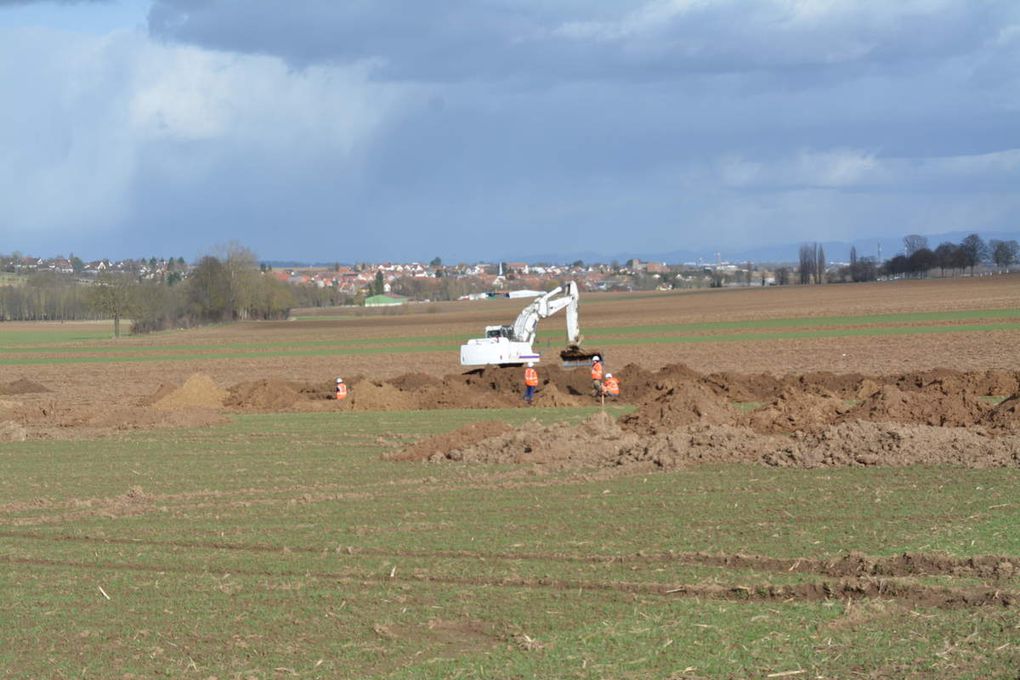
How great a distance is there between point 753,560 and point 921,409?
13.4 metres

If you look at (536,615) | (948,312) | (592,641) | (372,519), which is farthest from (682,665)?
(948,312)

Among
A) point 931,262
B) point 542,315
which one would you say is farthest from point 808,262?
point 542,315

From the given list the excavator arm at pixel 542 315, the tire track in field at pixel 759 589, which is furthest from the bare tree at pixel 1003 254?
the tire track in field at pixel 759 589

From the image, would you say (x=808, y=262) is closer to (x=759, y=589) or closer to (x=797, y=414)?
(x=797, y=414)

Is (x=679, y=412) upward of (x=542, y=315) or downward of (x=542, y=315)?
downward

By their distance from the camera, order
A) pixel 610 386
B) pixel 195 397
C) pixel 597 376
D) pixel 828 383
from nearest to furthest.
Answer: pixel 610 386 → pixel 597 376 → pixel 828 383 → pixel 195 397

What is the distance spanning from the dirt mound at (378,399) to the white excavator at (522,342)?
389 centimetres

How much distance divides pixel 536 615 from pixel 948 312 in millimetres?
69080

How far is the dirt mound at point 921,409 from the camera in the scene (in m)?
24.4

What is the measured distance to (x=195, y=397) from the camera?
37281 mm

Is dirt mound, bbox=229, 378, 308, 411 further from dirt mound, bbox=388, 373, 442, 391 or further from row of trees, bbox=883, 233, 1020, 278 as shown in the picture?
row of trees, bbox=883, 233, 1020, 278

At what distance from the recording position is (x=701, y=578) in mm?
12148

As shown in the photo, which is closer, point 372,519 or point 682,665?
point 682,665

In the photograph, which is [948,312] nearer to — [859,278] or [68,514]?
[68,514]
